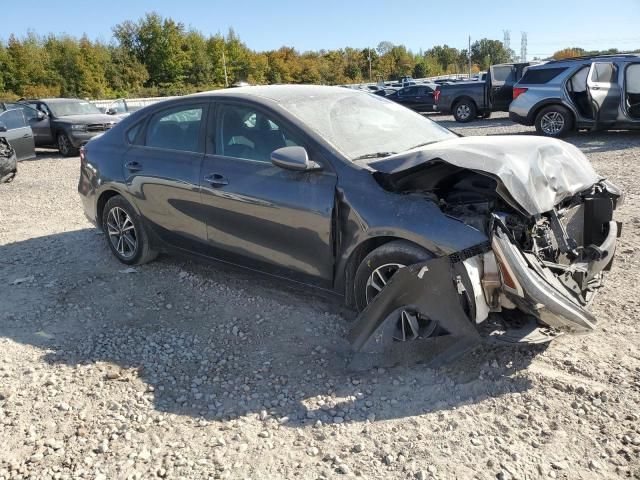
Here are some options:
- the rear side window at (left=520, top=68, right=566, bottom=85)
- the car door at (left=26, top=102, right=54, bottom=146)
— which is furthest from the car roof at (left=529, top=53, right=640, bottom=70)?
the car door at (left=26, top=102, right=54, bottom=146)

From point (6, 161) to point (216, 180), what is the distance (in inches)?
321

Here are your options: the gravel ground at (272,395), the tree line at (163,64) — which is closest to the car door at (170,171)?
the gravel ground at (272,395)

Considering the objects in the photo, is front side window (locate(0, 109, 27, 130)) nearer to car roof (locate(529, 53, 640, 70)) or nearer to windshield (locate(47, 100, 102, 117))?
windshield (locate(47, 100, 102, 117))

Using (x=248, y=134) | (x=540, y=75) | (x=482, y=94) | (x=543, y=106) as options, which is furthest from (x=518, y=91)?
(x=248, y=134)

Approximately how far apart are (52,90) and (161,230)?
170 feet

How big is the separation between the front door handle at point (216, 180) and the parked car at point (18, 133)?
30.2 ft

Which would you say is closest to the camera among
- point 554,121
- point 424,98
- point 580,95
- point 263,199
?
point 263,199

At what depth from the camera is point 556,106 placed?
12.6 metres

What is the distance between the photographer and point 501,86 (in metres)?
17.7

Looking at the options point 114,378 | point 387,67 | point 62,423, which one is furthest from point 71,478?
point 387,67

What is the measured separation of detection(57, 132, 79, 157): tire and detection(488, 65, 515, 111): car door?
1247cm

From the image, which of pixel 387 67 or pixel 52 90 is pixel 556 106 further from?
pixel 387 67

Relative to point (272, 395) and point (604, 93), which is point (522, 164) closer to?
point (272, 395)

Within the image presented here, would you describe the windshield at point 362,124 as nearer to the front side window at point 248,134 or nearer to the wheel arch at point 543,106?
the front side window at point 248,134
